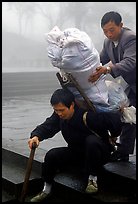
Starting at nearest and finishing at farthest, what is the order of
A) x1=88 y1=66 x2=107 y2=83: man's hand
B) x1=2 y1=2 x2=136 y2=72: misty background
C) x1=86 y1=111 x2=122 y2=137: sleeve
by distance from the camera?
1. x1=86 y1=111 x2=122 y2=137: sleeve
2. x1=88 y1=66 x2=107 y2=83: man's hand
3. x1=2 y1=2 x2=136 y2=72: misty background

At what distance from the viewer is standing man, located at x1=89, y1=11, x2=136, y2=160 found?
3.66 meters

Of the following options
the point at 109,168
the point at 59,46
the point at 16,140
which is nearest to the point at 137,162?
the point at 109,168

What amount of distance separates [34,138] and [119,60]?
126cm

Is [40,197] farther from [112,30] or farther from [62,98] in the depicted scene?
[112,30]

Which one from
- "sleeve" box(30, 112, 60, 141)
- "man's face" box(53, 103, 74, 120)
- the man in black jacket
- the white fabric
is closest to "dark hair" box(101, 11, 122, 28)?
the man in black jacket

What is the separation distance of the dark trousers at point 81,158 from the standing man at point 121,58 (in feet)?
1.67

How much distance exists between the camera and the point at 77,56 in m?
3.53

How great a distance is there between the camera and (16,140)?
552 cm

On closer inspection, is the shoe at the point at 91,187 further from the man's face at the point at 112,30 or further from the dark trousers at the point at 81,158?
the man's face at the point at 112,30

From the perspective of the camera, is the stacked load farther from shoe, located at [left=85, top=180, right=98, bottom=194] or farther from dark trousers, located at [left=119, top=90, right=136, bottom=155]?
shoe, located at [left=85, top=180, right=98, bottom=194]

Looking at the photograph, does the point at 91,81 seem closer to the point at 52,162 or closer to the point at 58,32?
the point at 58,32

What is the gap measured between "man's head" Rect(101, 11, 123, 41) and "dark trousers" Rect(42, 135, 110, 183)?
3.69ft

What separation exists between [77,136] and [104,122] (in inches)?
14.6

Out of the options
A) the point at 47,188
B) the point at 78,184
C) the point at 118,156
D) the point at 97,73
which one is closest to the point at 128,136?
the point at 118,156
